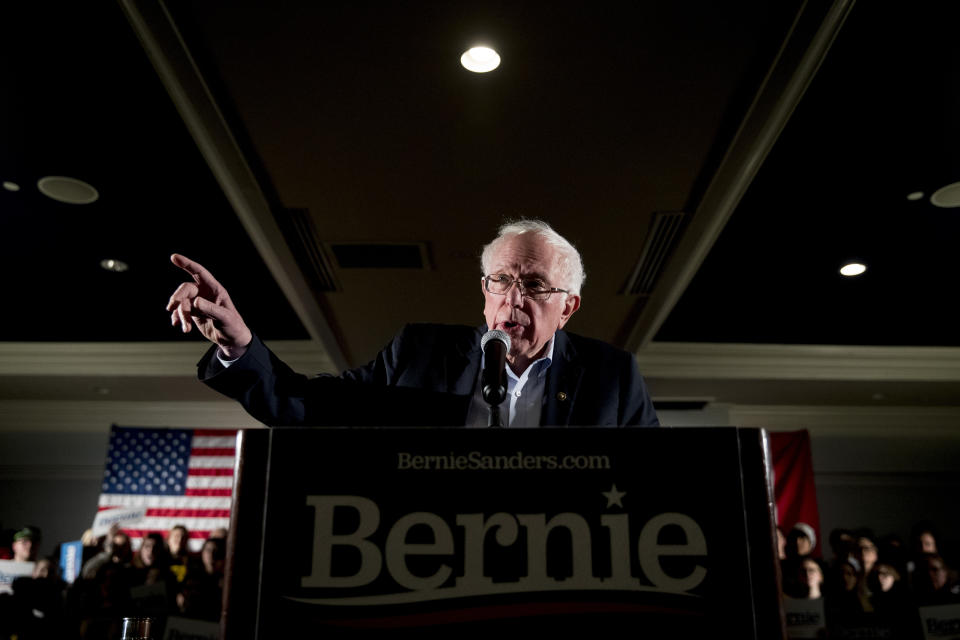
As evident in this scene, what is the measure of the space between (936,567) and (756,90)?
3.50 metres

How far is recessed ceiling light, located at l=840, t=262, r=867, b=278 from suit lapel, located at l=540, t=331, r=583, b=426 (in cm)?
433

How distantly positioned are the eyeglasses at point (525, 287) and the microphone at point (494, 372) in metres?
0.47

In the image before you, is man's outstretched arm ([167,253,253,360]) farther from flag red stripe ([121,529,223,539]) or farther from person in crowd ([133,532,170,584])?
flag red stripe ([121,529,223,539])

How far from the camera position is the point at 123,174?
4.04 m

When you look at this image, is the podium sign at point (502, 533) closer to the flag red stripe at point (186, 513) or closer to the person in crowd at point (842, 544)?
the person in crowd at point (842, 544)

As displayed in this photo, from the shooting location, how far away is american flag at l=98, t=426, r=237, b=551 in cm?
738

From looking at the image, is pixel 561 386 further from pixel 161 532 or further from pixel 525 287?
pixel 161 532

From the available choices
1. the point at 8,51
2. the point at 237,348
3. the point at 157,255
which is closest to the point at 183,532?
the point at 157,255

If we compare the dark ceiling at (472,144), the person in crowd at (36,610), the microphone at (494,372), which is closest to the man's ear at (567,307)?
the microphone at (494,372)

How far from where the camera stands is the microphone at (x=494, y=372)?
3.07ft

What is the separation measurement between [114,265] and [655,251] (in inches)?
140

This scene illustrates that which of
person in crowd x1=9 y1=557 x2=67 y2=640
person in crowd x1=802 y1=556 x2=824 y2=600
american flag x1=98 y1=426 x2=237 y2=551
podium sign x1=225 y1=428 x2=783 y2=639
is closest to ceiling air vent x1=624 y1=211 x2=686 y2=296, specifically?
person in crowd x1=802 y1=556 x2=824 y2=600

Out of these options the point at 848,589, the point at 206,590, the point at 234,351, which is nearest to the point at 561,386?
the point at 234,351

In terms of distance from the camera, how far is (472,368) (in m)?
1.33
